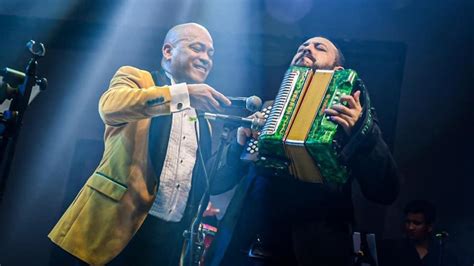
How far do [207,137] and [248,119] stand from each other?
560mm

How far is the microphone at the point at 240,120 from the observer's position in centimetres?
239

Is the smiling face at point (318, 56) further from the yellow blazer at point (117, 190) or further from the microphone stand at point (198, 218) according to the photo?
the yellow blazer at point (117, 190)

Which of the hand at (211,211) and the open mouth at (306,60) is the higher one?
the open mouth at (306,60)

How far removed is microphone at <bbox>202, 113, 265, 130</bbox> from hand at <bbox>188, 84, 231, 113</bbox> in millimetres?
59

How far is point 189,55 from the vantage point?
290 centimetres

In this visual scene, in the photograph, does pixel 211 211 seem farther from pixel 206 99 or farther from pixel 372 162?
pixel 372 162

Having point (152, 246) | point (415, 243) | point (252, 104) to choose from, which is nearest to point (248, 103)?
point (252, 104)

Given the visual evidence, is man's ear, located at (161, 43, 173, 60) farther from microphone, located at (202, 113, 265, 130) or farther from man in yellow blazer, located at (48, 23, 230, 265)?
microphone, located at (202, 113, 265, 130)

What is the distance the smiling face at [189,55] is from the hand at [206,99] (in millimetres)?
419

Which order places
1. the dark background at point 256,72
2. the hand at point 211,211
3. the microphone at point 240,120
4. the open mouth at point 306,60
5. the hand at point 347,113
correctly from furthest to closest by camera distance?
1. the dark background at point 256,72
2. the hand at point 211,211
3. the open mouth at point 306,60
4. the microphone at point 240,120
5. the hand at point 347,113

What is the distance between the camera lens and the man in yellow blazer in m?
2.48

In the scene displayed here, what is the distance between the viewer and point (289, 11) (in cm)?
450

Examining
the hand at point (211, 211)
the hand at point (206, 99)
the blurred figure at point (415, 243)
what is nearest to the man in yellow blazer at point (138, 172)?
the hand at point (206, 99)

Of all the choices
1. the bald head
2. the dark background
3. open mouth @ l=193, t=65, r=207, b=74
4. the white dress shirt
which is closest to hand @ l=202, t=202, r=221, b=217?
the dark background
